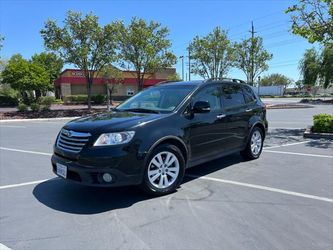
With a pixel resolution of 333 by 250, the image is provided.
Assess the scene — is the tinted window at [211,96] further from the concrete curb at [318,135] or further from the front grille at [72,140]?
the concrete curb at [318,135]

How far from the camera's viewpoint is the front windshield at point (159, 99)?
18.8 ft

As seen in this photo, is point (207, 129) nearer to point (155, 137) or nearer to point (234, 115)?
point (234, 115)

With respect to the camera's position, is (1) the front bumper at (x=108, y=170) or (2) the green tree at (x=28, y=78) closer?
(1) the front bumper at (x=108, y=170)

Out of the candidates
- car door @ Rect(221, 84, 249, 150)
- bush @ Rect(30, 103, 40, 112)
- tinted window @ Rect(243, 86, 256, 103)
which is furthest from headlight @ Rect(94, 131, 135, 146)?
bush @ Rect(30, 103, 40, 112)

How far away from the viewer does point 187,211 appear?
4547 millimetres

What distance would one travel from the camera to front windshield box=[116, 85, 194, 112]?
574cm

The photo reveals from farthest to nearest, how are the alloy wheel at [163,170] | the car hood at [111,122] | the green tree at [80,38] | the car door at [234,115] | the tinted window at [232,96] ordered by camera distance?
the green tree at [80,38]
the tinted window at [232,96]
the car door at [234,115]
the alloy wheel at [163,170]
the car hood at [111,122]

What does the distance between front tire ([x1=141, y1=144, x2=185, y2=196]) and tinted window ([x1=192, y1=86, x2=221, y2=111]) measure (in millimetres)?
1164

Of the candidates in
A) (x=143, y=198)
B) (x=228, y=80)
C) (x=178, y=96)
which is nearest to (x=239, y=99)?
(x=228, y=80)

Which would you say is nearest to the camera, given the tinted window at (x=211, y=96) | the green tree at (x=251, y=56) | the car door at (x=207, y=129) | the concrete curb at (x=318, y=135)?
the car door at (x=207, y=129)

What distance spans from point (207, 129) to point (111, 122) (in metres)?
1.82

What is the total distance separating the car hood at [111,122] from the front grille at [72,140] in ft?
0.23

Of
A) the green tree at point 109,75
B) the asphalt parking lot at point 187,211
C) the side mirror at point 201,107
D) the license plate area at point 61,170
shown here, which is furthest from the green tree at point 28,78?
the side mirror at point 201,107

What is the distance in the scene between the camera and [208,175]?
250 inches
